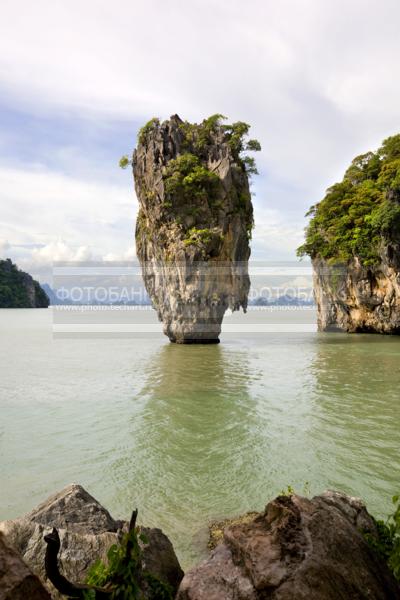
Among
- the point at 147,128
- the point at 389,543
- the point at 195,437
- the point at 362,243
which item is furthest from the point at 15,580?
the point at 362,243

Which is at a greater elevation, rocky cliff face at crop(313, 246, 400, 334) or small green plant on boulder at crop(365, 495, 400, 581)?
rocky cliff face at crop(313, 246, 400, 334)

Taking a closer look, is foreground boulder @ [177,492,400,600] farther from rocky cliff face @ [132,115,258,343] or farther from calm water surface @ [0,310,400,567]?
rocky cliff face @ [132,115,258,343]

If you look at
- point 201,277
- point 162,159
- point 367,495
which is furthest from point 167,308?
point 367,495

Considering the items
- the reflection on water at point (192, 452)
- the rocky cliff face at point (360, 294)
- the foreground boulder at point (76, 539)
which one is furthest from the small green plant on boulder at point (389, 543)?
the rocky cliff face at point (360, 294)

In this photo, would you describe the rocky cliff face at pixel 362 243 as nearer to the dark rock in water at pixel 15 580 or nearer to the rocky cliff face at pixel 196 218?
the rocky cliff face at pixel 196 218

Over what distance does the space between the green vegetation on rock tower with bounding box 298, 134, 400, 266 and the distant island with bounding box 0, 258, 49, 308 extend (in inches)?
4574

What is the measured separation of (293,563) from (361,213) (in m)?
38.0

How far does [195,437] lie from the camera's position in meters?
10.5

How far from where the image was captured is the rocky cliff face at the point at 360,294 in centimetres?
3438

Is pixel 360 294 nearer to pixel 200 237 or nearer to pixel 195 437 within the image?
pixel 200 237

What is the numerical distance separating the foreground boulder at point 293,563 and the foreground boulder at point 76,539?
101 cm

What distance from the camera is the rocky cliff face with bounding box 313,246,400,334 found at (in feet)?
113

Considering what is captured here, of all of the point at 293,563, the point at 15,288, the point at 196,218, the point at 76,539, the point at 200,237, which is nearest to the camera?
the point at 293,563

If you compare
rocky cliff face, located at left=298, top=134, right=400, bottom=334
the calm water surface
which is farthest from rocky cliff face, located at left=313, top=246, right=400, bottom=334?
the calm water surface
